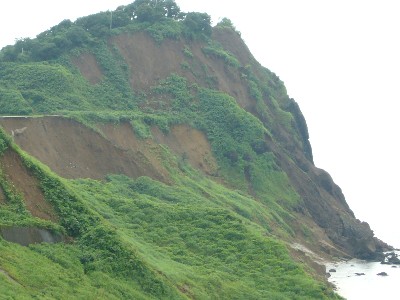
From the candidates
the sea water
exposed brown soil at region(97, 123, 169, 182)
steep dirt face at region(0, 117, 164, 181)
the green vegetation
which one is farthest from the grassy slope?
the sea water

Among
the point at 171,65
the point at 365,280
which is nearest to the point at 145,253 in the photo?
the point at 365,280

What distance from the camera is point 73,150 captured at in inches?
2095

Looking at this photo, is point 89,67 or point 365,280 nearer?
point 365,280

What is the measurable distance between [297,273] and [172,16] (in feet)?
148

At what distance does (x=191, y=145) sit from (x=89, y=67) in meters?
11.1

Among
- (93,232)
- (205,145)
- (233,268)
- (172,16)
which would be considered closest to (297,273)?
(233,268)

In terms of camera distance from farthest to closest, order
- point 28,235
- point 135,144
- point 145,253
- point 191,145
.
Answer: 1. point 191,145
2. point 135,144
3. point 145,253
4. point 28,235

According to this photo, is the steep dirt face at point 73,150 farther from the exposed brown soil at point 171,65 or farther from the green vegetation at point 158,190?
the exposed brown soil at point 171,65

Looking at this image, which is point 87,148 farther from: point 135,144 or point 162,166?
point 162,166

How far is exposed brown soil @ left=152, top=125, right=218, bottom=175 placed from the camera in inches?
2534

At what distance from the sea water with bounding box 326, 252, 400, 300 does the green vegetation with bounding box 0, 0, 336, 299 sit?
5.20m

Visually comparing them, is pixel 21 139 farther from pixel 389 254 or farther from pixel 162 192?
pixel 389 254

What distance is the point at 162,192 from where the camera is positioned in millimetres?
51688

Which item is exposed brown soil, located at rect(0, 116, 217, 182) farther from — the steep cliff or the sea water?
the sea water
